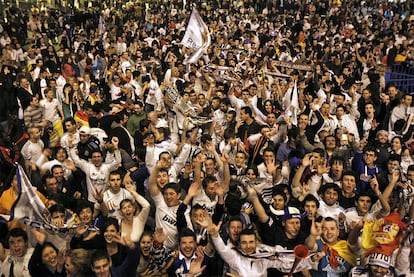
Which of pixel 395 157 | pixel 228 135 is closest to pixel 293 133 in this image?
pixel 228 135

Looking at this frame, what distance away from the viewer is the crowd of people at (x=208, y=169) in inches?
185

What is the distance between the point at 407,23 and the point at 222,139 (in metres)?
13.1

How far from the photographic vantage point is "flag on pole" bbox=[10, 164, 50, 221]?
17.1ft

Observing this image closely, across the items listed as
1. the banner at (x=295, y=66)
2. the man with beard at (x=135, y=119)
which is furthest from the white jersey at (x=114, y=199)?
the banner at (x=295, y=66)

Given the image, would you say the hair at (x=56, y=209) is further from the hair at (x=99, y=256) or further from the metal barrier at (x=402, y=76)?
the metal barrier at (x=402, y=76)

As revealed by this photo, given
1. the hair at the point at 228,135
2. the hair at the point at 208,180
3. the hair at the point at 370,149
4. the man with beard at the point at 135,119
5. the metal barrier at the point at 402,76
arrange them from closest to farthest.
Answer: the hair at the point at 208,180
the hair at the point at 370,149
the hair at the point at 228,135
the man with beard at the point at 135,119
the metal barrier at the point at 402,76

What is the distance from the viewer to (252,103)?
9.62 meters

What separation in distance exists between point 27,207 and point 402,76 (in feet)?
35.7

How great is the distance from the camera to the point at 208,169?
250 inches

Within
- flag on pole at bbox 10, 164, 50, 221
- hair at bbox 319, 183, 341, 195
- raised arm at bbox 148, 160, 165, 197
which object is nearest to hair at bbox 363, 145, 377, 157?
hair at bbox 319, 183, 341, 195

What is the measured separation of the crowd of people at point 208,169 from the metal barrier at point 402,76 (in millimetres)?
170

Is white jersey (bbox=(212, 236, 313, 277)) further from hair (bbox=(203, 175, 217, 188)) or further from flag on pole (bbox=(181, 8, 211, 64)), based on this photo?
flag on pole (bbox=(181, 8, 211, 64))

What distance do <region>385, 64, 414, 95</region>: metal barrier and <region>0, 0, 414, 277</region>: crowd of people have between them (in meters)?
0.17

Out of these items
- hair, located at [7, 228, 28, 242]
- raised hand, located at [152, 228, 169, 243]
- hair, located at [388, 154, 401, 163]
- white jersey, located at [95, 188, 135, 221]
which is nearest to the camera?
hair, located at [7, 228, 28, 242]
